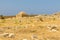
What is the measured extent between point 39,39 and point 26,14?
12536mm

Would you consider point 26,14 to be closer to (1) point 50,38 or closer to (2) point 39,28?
(2) point 39,28

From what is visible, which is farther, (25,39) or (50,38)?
(50,38)

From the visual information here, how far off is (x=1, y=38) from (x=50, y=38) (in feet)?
5.94

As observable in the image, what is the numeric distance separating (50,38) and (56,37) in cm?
35

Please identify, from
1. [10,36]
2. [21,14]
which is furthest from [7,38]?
[21,14]

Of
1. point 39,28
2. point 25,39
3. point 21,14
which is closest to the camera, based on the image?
point 25,39

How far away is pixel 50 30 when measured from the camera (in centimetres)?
901

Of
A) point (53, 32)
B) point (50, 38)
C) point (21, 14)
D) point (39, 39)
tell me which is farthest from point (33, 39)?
point (21, 14)

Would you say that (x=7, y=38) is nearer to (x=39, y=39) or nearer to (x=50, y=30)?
(x=39, y=39)

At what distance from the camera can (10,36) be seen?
7.24 m

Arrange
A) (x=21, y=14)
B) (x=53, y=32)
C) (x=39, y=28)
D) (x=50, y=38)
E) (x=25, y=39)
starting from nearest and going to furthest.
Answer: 1. (x=25, y=39)
2. (x=50, y=38)
3. (x=53, y=32)
4. (x=39, y=28)
5. (x=21, y=14)

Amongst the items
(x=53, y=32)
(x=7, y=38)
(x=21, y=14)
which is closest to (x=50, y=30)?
(x=53, y=32)

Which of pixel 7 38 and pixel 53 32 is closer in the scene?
pixel 7 38

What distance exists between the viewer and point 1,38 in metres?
7.06
